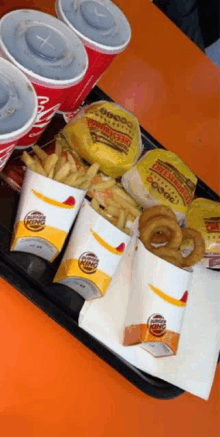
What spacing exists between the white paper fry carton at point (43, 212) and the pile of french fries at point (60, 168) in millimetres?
27

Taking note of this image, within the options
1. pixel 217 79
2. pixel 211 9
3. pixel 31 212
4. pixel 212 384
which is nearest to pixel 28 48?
pixel 31 212

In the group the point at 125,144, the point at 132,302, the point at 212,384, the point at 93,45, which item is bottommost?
the point at 212,384

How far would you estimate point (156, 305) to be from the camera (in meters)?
1.32

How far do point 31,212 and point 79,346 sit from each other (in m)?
0.31

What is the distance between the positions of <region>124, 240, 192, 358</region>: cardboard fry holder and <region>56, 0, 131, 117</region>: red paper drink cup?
0.42 meters

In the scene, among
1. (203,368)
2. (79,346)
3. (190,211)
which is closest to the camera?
(79,346)

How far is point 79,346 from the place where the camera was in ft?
4.34

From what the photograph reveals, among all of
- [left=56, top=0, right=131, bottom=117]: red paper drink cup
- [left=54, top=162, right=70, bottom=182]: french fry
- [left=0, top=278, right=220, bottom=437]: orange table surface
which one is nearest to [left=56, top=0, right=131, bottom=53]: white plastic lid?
[left=56, top=0, right=131, bottom=117]: red paper drink cup

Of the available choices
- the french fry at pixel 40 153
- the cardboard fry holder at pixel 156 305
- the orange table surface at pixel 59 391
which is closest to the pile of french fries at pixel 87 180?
the french fry at pixel 40 153

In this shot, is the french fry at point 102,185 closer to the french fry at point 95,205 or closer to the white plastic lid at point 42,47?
the french fry at point 95,205

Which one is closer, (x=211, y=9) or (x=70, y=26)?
(x=70, y=26)

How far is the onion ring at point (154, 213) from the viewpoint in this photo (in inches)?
55.7

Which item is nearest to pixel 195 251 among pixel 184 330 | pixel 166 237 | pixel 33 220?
pixel 166 237

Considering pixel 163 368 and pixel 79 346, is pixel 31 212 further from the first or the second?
pixel 163 368
